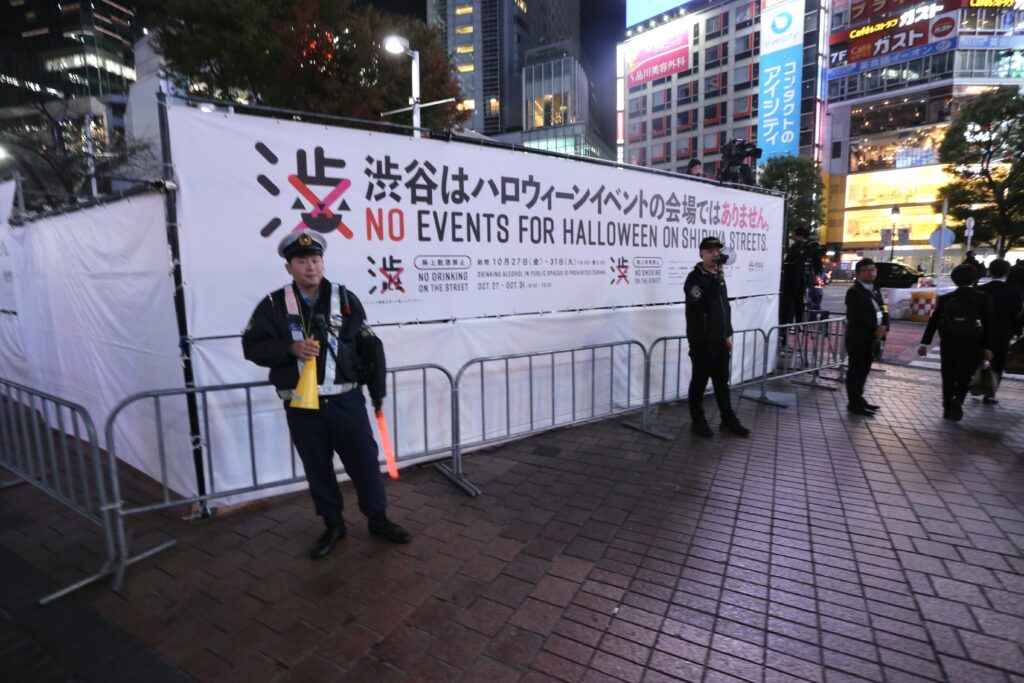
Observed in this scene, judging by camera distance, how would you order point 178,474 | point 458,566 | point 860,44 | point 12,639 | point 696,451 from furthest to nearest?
point 860,44 → point 696,451 → point 178,474 → point 458,566 → point 12,639

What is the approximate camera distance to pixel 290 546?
11.7 feet

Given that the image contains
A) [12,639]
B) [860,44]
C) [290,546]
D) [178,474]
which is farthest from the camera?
[860,44]

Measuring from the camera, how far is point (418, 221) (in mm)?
4715

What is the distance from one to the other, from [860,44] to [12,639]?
67598mm

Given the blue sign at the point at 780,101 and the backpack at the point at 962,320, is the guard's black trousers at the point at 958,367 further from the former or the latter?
the blue sign at the point at 780,101

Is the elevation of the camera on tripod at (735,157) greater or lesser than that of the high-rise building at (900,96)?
lesser

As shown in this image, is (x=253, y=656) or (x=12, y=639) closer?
(x=253, y=656)

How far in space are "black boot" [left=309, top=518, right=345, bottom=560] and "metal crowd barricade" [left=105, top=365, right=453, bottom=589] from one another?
518 mm

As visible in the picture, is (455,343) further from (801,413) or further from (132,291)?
(801,413)

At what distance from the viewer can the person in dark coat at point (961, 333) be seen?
20.2 feet

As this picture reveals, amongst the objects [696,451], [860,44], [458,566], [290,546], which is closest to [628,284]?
[696,451]

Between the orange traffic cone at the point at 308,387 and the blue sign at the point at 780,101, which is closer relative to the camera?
the orange traffic cone at the point at 308,387

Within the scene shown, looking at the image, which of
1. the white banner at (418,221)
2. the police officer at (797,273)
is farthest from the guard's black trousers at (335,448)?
the police officer at (797,273)

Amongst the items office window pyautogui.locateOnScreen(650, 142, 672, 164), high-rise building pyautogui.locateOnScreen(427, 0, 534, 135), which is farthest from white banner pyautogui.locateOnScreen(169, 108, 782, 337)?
high-rise building pyautogui.locateOnScreen(427, 0, 534, 135)
